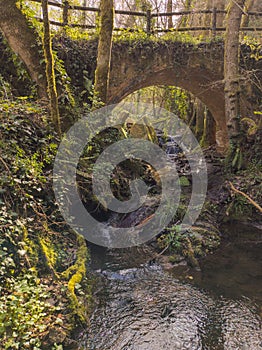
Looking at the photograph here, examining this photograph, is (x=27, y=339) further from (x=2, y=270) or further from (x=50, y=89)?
(x=50, y=89)

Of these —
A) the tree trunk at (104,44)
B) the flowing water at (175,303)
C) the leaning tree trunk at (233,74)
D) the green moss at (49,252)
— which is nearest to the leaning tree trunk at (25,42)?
the tree trunk at (104,44)

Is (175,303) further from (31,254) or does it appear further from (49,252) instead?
(31,254)

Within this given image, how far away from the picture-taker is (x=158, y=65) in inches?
374

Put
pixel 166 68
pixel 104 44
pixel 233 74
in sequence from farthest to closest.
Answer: pixel 166 68, pixel 233 74, pixel 104 44

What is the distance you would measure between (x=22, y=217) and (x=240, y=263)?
4137mm

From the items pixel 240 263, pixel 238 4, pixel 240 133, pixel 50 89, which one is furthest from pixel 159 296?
pixel 238 4

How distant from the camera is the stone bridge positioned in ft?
A: 27.9

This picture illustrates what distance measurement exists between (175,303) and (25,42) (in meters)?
6.02

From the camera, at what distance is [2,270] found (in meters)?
3.13

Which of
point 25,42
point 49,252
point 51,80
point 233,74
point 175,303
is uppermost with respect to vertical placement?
point 25,42

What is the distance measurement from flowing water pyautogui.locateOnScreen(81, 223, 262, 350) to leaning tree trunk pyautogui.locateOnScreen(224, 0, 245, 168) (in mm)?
3636

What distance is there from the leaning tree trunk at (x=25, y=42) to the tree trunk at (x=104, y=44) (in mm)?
1379

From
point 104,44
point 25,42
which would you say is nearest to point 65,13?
point 104,44

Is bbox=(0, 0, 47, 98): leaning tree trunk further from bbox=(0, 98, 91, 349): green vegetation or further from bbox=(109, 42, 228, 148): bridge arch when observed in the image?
bbox=(109, 42, 228, 148): bridge arch
